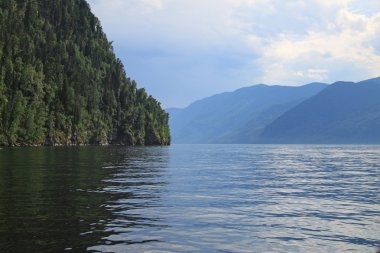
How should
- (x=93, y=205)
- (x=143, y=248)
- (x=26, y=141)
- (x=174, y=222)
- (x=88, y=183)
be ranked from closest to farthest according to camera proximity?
(x=143, y=248), (x=174, y=222), (x=93, y=205), (x=88, y=183), (x=26, y=141)

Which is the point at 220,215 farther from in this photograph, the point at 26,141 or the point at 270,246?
the point at 26,141

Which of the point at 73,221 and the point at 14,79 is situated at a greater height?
the point at 14,79

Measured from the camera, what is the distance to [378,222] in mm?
22938

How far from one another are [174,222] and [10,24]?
174172mm

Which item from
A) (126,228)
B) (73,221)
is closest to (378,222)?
(126,228)

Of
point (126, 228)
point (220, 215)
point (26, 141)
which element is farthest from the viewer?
point (26, 141)

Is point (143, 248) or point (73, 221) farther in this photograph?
point (73, 221)

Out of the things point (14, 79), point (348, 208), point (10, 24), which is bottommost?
point (348, 208)

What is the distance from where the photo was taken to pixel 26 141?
511 feet

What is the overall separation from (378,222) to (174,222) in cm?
1041

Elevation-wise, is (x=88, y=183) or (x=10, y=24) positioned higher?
(x=10, y=24)

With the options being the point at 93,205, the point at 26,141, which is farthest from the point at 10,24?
the point at 93,205

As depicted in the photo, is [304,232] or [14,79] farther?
[14,79]

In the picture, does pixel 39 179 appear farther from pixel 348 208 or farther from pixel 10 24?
pixel 10 24
